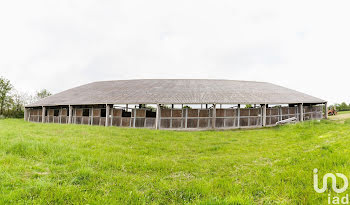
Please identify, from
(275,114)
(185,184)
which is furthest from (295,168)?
(275,114)

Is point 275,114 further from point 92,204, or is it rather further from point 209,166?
point 92,204

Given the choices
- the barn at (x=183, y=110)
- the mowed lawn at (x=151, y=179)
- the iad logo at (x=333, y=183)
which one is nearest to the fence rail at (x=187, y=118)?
the barn at (x=183, y=110)

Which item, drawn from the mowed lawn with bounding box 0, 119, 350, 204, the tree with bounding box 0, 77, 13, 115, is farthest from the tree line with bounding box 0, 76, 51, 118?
the mowed lawn with bounding box 0, 119, 350, 204

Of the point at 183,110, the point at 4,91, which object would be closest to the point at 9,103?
the point at 4,91

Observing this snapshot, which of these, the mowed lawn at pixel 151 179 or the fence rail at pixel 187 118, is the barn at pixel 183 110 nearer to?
the fence rail at pixel 187 118

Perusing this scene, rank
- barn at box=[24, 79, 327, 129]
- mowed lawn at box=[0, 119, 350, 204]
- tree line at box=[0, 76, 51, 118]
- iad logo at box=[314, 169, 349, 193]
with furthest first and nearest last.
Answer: tree line at box=[0, 76, 51, 118] < barn at box=[24, 79, 327, 129] < mowed lawn at box=[0, 119, 350, 204] < iad logo at box=[314, 169, 349, 193]

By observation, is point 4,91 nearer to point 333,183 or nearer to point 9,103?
point 9,103

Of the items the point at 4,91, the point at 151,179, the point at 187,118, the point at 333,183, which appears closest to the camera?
the point at 333,183

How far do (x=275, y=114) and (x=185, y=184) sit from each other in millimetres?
18887

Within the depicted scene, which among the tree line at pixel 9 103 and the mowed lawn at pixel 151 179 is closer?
the mowed lawn at pixel 151 179

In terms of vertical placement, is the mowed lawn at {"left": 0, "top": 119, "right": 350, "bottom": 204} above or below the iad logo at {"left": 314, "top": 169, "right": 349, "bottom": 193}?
below

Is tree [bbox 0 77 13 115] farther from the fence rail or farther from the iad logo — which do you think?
the iad logo

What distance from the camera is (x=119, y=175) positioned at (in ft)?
14.6

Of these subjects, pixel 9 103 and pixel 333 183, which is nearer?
pixel 333 183
